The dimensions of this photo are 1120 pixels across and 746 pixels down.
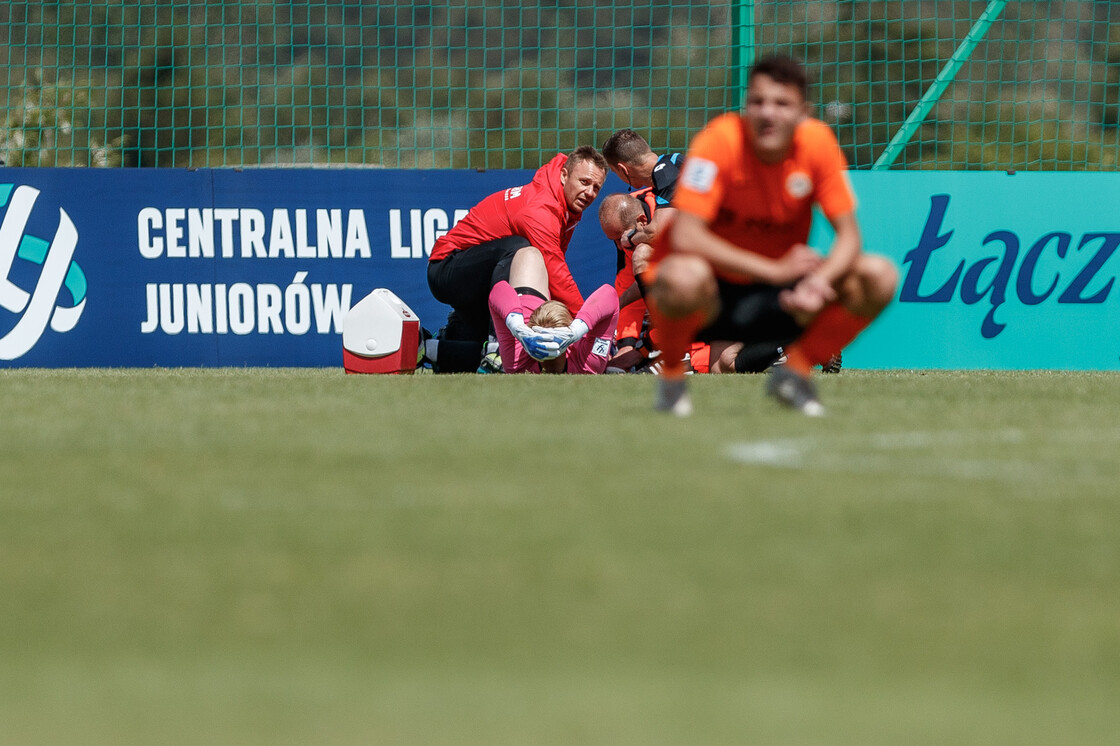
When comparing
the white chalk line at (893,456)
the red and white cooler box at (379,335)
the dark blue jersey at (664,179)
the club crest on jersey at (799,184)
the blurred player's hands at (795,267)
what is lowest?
the red and white cooler box at (379,335)

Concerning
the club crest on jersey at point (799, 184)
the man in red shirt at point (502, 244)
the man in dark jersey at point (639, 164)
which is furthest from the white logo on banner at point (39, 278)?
the club crest on jersey at point (799, 184)

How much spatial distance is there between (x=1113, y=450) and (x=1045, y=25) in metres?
7.07

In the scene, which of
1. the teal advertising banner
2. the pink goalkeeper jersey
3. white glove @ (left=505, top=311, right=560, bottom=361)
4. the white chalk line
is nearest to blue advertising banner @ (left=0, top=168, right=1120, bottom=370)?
the teal advertising banner

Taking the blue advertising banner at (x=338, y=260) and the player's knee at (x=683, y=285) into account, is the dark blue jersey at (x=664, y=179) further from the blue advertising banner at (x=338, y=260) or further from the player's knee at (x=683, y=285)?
the player's knee at (x=683, y=285)

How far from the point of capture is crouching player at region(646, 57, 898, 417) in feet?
15.6

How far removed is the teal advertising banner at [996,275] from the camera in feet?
29.6

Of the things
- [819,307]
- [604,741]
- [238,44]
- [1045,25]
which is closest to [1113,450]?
[819,307]

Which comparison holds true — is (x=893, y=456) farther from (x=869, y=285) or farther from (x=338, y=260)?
(x=338, y=260)

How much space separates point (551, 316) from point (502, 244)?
0.70m

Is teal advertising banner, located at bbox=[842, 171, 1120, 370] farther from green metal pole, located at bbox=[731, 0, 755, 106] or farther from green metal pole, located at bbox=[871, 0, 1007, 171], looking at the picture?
green metal pole, located at bbox=[731, 0, 755, 106]

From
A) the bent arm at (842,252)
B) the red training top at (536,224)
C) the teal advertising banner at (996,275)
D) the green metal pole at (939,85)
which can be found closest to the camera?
the bent arm at (842,252)

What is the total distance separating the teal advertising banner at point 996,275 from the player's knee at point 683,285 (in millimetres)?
4360

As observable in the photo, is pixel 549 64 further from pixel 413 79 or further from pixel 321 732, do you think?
pixel 321 732

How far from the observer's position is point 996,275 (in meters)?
9.02
